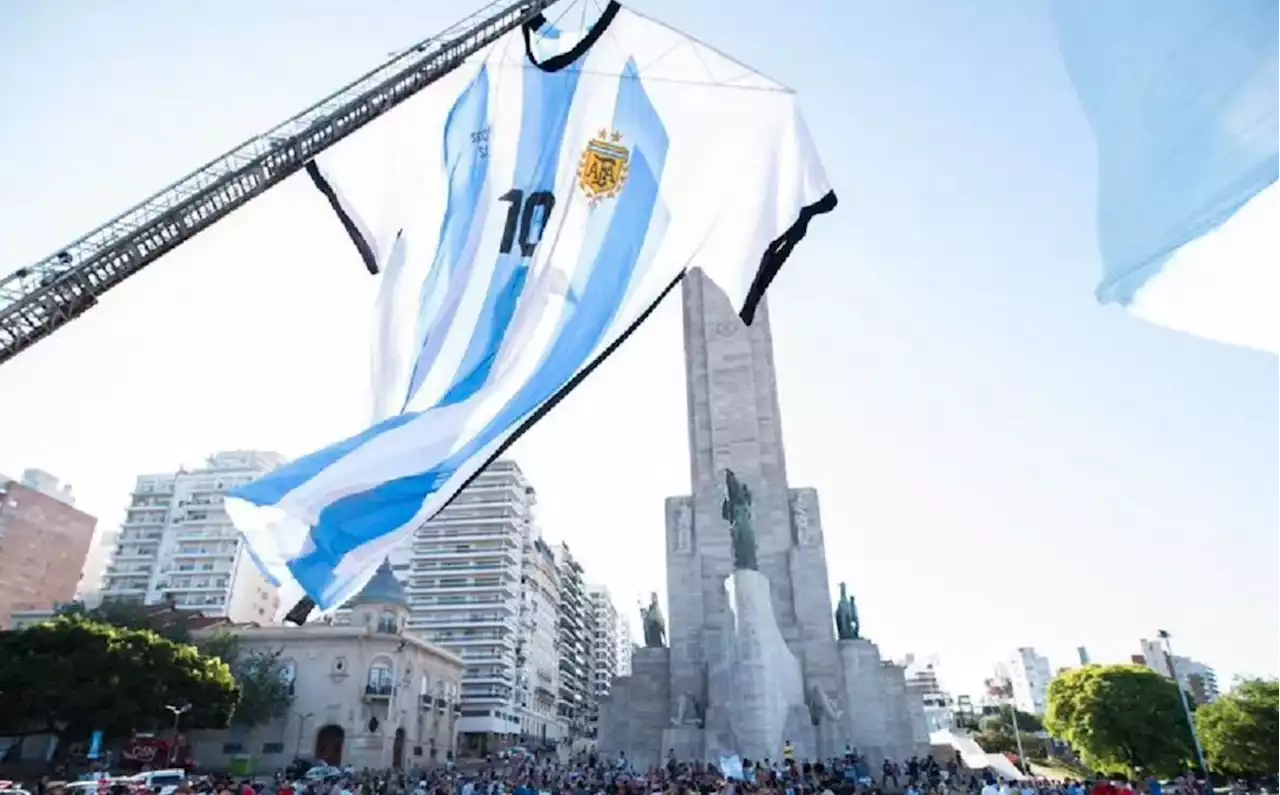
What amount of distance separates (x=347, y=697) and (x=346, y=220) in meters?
45.2

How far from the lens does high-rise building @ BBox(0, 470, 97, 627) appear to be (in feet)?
232

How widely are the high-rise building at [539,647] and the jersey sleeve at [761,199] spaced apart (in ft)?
238

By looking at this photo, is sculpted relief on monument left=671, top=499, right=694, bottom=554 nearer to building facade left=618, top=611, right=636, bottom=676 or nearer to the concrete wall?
the concrete wall

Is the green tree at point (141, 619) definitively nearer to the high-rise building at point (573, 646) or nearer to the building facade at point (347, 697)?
the building facade at point (347, 697)

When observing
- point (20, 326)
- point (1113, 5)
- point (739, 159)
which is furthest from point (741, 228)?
point (20, 326)

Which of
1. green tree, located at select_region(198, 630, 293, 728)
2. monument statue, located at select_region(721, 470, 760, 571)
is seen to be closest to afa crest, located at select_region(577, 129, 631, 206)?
monument statue, located at select_region(721, 470, 760, 571)

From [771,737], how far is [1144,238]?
98.0ft

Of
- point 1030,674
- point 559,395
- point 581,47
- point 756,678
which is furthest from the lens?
point 1030,674

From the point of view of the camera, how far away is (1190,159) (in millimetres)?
1923

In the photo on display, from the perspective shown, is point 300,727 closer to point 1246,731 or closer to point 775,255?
point 775,255

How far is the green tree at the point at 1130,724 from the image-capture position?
45094mm

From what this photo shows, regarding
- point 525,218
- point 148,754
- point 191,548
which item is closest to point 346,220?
point 525,218

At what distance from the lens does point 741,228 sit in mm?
8352

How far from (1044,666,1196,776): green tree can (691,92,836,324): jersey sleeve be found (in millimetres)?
50487
